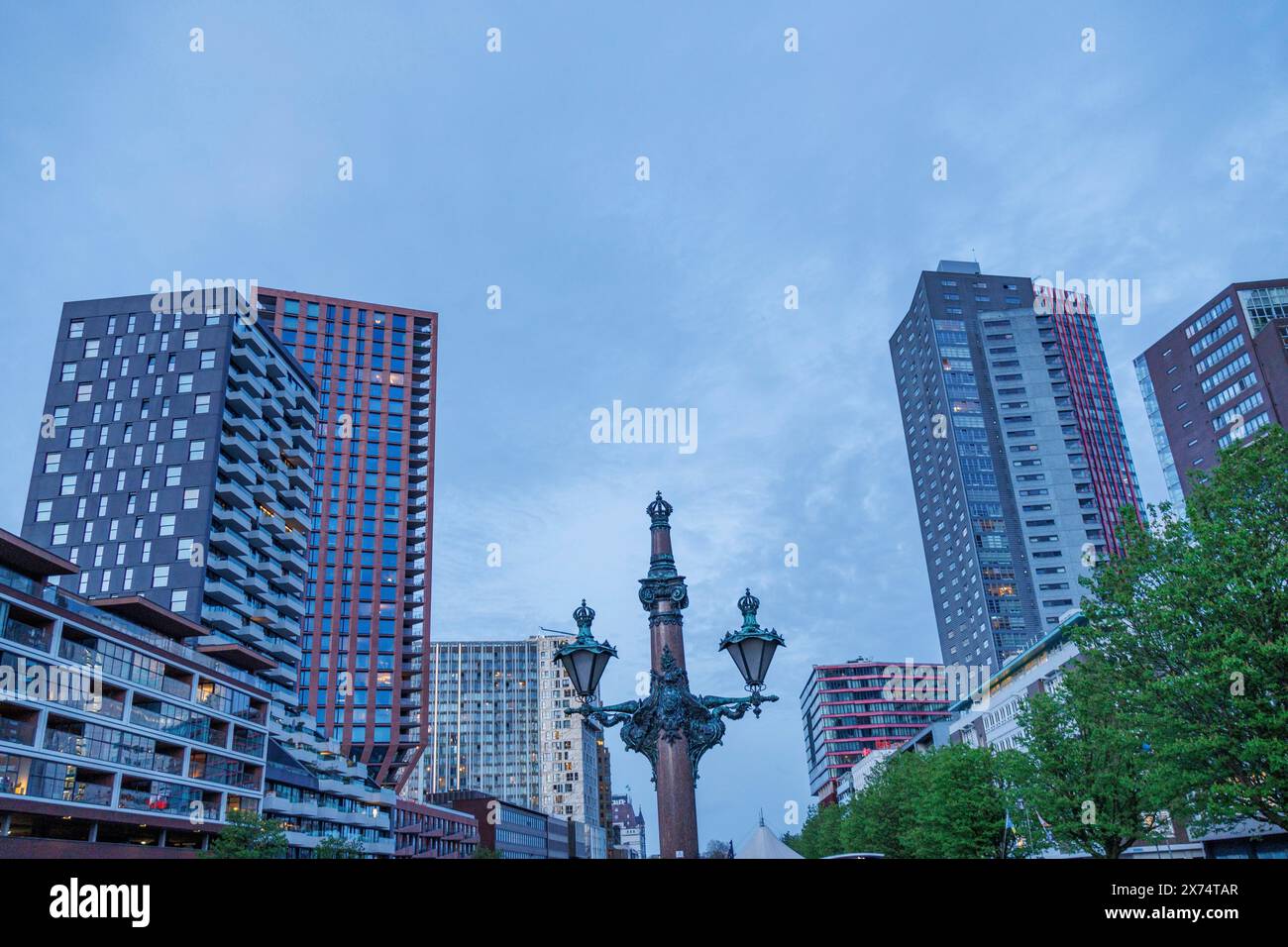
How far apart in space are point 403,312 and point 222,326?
202ft

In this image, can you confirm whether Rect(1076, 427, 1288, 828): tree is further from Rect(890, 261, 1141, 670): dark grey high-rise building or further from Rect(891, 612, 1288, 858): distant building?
Rect(890, 261, 1141, 670): dark grey high-rise building

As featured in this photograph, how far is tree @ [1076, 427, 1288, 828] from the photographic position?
84.2ft

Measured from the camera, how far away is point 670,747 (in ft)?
35.9

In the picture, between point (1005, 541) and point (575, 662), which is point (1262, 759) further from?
point (1005, 541)

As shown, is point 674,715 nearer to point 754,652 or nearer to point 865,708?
point 754,652

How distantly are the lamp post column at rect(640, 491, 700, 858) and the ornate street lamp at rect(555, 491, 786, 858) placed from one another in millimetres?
12

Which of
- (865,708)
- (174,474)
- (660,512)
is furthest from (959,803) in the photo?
(865,708)

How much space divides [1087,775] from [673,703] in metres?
32.8

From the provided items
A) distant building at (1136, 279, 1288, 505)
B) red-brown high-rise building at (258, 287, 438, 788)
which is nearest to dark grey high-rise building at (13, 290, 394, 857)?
red-brown high-rise building at (258, 287, 438, 788)
